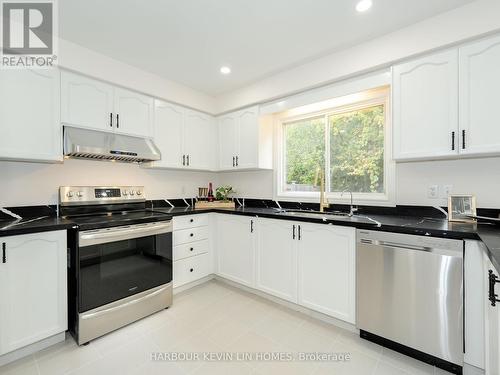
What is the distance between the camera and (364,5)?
170 cm

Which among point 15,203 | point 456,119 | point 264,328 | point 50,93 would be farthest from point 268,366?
point 50,93

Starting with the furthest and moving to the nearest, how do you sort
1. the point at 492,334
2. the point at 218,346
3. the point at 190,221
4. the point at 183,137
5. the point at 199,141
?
1. the point at 199,141
2. the point at 183,137
3. the point at 190,221
4. the point at 218,346
5. the point at 492,334

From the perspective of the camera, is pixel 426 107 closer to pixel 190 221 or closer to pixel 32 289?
pixel 190 221

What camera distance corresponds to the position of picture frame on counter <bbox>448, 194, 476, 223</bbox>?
185 cm

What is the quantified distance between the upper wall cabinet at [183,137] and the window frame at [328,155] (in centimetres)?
98

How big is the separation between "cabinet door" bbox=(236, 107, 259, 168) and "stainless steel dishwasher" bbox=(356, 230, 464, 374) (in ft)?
5.37

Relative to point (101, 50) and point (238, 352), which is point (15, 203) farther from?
point (238, 352)

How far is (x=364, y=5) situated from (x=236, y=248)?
2.52 m

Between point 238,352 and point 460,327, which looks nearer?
point 460,327

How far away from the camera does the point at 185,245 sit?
2732 mm

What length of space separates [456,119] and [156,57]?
268 cm

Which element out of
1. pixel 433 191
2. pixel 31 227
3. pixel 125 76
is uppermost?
pixel 125 76

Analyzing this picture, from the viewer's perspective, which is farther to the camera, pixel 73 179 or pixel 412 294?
pixel 73 179

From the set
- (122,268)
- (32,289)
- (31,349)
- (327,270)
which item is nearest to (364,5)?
(327,270)
